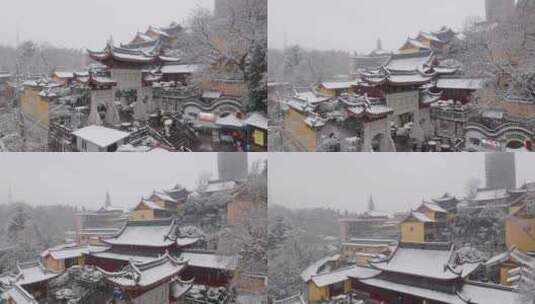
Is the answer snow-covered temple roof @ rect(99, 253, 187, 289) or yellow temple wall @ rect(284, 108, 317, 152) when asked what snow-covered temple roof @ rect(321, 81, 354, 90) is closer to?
yellow temple wall @ rect(284, 108, 317, 152)

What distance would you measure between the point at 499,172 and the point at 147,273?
1.59 m

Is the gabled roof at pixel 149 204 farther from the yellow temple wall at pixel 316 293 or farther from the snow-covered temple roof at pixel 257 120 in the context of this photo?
the yellow temple wall at pixel 316 293

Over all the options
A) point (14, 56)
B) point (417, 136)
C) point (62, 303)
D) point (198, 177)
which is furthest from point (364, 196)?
point (14, 56)

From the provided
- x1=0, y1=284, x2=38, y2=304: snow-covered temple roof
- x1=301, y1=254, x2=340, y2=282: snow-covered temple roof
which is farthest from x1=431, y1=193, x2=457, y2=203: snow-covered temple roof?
x1=0, y1=284, x2=38, y2=304: snow-covered temple roof

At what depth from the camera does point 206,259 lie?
7.64ft

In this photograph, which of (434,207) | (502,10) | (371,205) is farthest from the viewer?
(371,205)

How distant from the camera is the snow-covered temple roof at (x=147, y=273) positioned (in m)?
2.25

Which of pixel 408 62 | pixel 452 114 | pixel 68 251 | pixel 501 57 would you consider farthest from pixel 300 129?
pixel 68 251

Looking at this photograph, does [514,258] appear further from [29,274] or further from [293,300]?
[29,274]

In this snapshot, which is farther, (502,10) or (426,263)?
(426,263)

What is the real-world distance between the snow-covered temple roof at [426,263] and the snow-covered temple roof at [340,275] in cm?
6

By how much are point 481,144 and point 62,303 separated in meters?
1.99

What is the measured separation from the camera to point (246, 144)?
7.64ft

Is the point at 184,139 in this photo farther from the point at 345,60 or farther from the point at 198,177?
the point at 345,60
